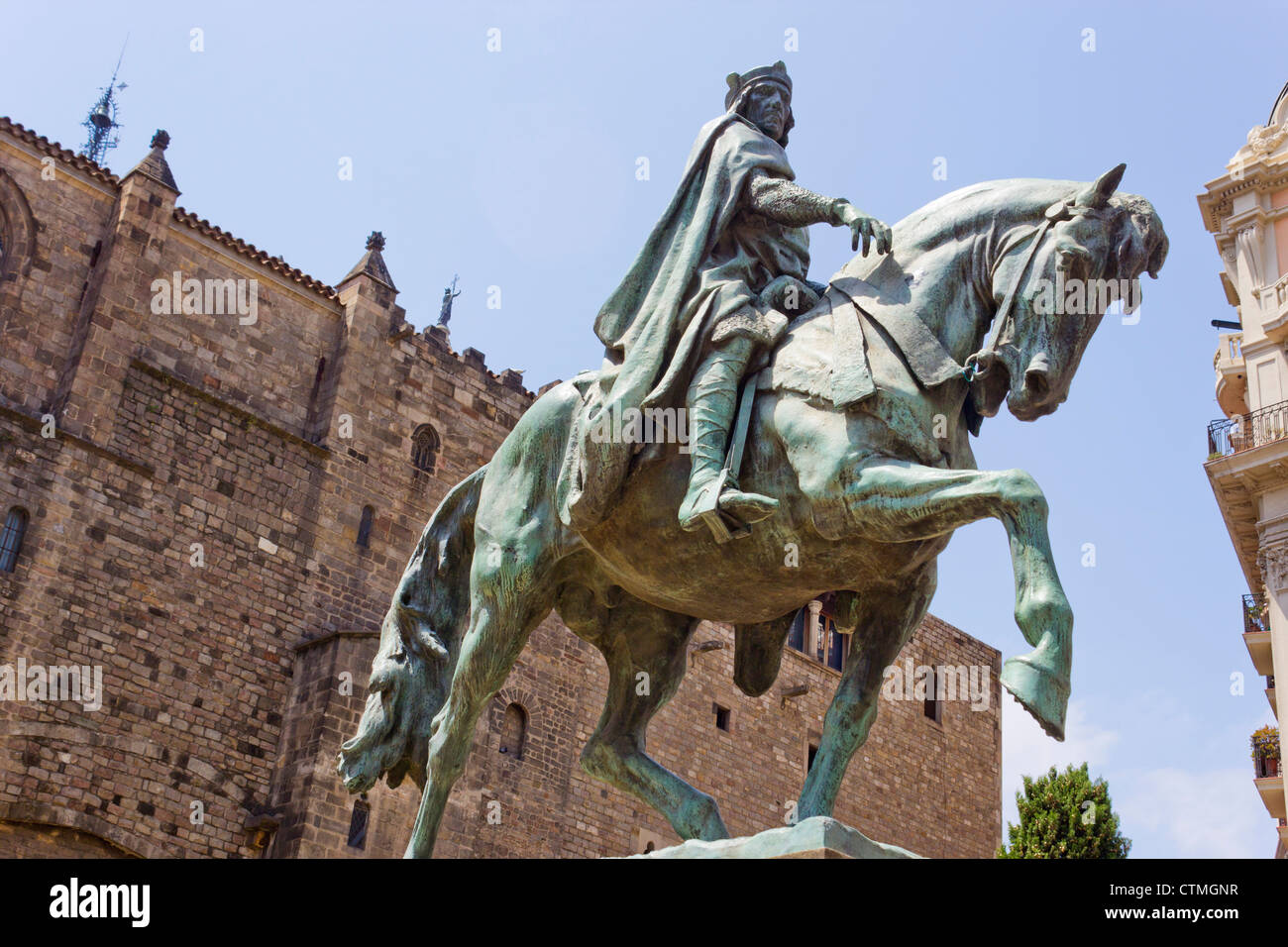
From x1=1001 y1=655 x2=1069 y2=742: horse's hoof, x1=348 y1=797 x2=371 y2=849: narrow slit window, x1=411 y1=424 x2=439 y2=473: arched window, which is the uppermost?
A: x1=411 y1=424 x2=439 y2=473: arched window

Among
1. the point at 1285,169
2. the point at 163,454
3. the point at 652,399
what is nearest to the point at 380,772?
the point at 652,399

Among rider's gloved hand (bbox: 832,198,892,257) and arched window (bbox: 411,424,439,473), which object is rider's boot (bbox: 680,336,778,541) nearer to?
rider's gloved hand (bbox: 832,198,892,257)

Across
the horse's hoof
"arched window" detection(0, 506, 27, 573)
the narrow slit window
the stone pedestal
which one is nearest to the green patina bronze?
the horse's hoof

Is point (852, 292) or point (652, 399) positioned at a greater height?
point (852, 292)

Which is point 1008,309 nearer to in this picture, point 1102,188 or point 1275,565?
point 1102,188

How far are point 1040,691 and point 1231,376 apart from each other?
22040mm

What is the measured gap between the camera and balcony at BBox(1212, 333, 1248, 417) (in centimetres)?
2409

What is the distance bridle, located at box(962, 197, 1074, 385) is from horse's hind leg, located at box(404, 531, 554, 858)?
6.29 ft

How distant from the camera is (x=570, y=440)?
578 centimetres

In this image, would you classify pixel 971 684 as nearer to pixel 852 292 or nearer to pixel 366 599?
pixel 366 599

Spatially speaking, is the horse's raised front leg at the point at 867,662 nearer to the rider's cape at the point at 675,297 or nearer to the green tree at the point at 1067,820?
the rider's cape at the point at 675,297

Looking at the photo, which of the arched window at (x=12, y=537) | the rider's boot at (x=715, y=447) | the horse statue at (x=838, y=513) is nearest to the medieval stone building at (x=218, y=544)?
the arched window at (x=12, y=537)

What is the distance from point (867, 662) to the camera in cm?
517
